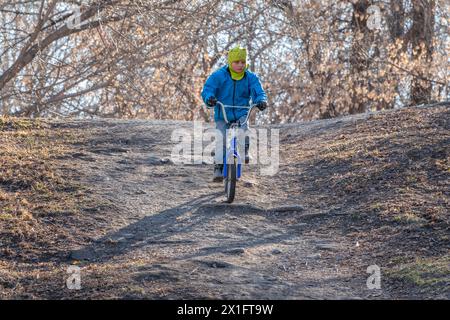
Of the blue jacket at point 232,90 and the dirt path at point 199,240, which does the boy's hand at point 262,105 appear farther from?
the dirt path at point 199,240

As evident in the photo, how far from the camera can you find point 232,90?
9.78 meters

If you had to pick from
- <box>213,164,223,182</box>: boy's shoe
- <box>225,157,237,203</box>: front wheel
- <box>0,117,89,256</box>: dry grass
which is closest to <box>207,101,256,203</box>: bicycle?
<box>225,157,237,203</box>: front wheel

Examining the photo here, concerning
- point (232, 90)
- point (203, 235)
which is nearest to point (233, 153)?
point (232, 90)

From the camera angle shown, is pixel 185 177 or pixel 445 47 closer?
pixel 185 177

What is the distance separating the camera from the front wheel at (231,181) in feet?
30.5

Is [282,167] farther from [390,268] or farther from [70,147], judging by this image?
[390,268]

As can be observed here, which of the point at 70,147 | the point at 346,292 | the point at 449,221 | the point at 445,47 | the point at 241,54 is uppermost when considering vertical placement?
the point at 445,47

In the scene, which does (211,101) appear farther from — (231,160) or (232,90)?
(231,160)

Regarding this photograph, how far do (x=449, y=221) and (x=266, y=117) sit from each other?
52.0ft

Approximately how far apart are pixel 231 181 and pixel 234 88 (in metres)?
1.11

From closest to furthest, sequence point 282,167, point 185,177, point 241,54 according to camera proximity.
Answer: point 241,54
point 185,177
point 282,167

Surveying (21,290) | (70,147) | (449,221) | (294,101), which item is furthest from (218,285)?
(294,101)

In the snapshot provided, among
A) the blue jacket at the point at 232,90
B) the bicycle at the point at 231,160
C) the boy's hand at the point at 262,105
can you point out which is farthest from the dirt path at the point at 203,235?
the boy's hand at the point at 262,105

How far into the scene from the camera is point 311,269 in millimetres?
7453
